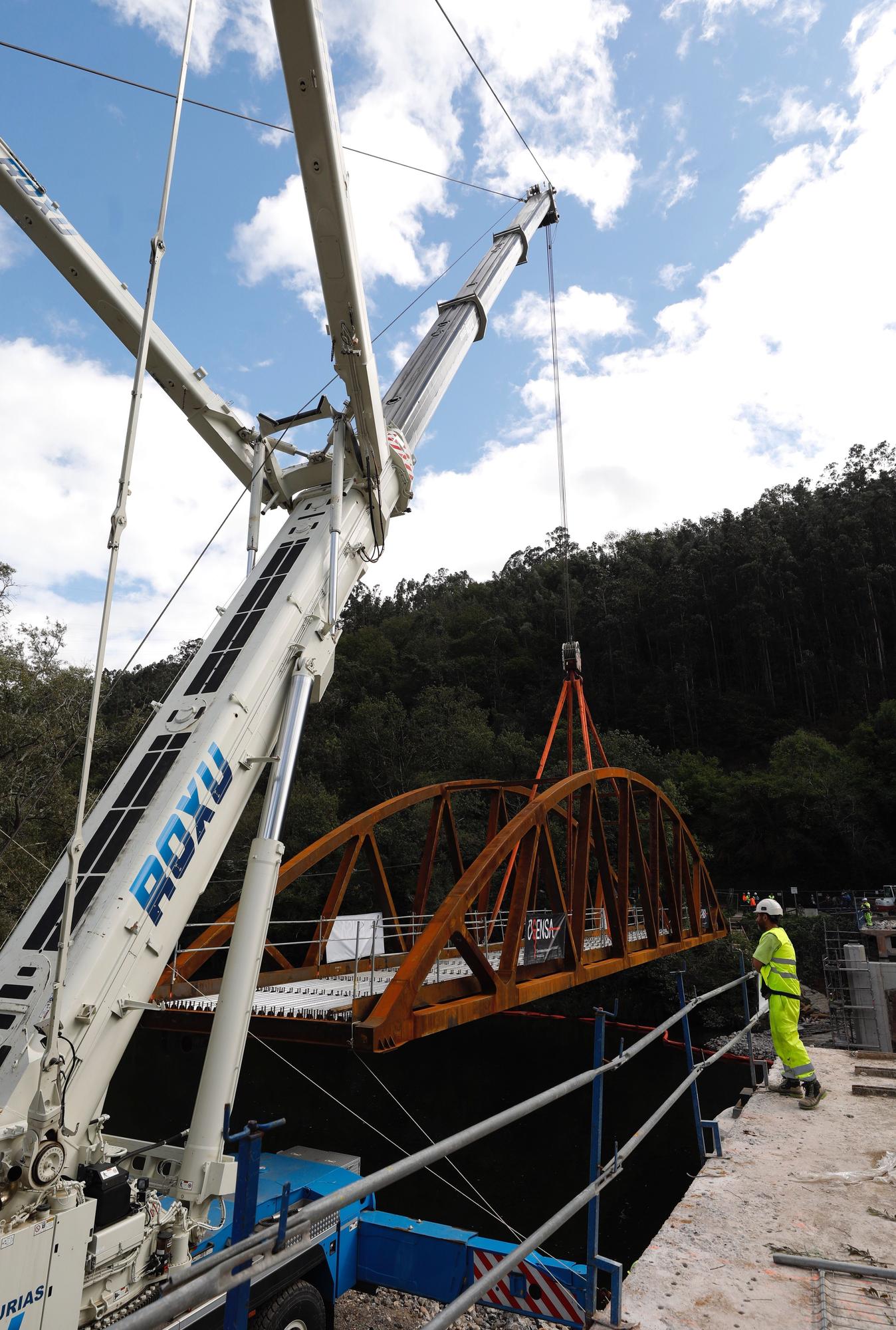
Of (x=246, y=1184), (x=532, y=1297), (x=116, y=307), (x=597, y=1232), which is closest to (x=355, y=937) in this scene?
(x=532, y=1297)

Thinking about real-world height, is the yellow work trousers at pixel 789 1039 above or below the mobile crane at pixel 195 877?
below

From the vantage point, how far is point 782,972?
7777mm

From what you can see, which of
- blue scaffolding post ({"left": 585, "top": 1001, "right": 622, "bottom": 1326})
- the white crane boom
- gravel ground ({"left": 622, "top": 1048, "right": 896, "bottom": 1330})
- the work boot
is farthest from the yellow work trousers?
the white crane boom

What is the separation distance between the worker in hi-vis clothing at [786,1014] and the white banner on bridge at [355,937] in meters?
4.07

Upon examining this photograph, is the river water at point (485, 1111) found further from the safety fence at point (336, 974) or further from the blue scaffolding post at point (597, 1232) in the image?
the blue scaffolding post at point (597, 1232)

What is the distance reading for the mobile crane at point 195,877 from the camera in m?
3.74

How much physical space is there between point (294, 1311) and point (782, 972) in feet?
17.3

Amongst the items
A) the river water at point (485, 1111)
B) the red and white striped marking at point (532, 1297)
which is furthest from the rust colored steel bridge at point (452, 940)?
the red and white striped marking at point (532, 1297)

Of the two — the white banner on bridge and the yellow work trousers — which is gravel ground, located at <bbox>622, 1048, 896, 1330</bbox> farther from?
the white banner on bridge

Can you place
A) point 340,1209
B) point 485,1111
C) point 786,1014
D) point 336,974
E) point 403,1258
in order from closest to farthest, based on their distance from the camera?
point 340,1209 → point 403,1258 → point 786,1014 → point 336,974 → point 485,1111

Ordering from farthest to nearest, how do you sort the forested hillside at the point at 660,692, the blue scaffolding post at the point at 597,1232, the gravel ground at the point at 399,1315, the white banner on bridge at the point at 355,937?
the forested hillside at the point at 660,692, the white banner on bridge at the point at 355,937, the gravel ground at the point at 399,1315, the blue scaffolding post at the point at 597,1232

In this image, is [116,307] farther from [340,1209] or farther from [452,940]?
[452,940]

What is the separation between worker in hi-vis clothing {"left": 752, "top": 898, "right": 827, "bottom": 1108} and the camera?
24.4 feet

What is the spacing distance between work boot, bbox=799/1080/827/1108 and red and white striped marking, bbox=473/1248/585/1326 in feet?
8.97
